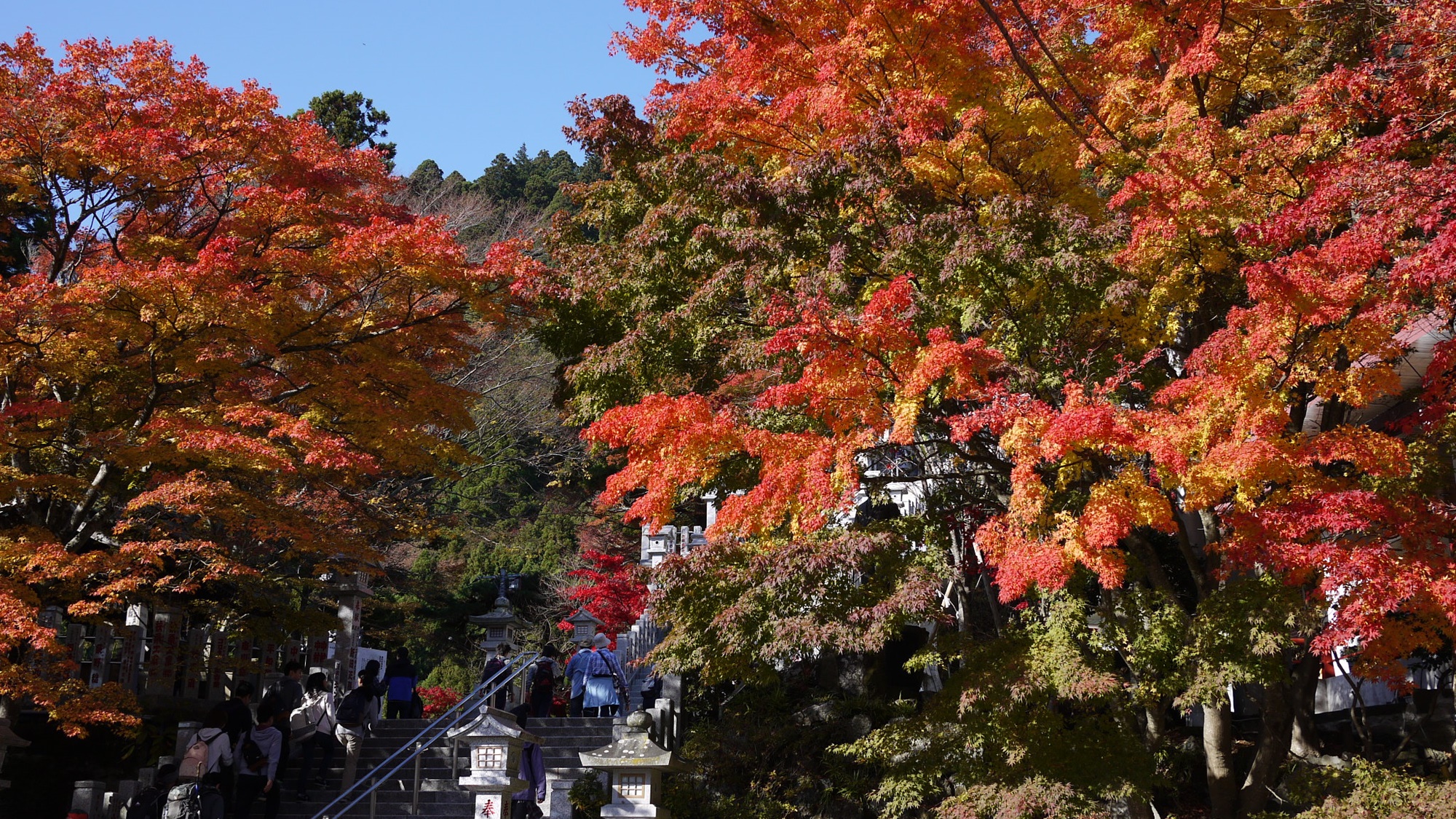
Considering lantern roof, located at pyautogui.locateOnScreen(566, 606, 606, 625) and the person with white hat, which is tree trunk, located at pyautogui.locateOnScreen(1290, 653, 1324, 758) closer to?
→ the person with white hat

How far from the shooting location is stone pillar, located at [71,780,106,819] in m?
12.3

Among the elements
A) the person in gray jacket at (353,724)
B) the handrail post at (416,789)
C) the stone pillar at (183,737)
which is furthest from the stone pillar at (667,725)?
the stone pillar at (183,737)

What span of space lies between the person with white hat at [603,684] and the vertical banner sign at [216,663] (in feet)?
20.6

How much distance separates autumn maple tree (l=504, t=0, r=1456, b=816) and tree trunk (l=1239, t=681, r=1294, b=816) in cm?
5

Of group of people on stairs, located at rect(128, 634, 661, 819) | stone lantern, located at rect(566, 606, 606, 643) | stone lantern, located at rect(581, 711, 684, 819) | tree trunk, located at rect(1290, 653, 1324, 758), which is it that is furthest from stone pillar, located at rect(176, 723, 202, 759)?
tree trunk, located at rect(1290, 653, 1324, 758)

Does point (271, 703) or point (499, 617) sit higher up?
point (499, 617)

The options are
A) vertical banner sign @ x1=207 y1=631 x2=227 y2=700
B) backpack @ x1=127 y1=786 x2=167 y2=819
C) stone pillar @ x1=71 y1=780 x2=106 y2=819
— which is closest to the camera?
backpack @ x1=127 y1=786 x2=167 y2=819

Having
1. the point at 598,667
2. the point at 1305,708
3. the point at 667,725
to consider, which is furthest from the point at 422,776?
the point at 1305,708

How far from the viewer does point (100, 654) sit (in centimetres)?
1589

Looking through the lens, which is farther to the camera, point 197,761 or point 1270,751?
point 1270,751

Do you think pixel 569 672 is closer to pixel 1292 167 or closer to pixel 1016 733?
pixel 1016 733

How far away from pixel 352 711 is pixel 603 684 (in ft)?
11.0

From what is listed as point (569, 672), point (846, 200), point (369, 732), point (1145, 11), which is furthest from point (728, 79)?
point (369, 732)

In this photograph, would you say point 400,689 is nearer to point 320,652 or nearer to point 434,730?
point 434,730
